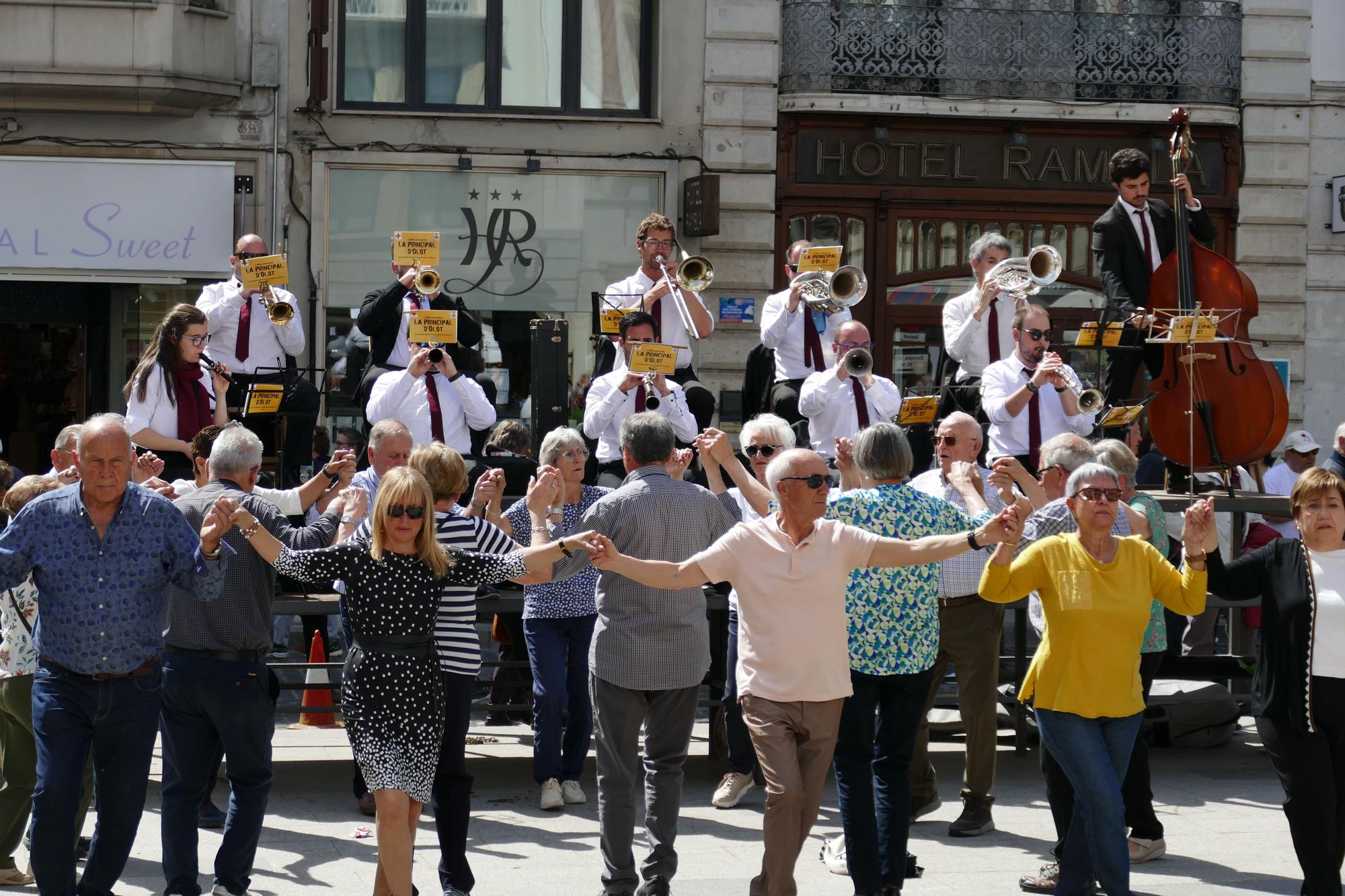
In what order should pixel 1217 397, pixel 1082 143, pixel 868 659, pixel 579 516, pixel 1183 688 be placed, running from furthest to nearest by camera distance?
pixel 1082 143
pixel 1183 688
pixel 1217 397
pixel 579 516
pixel 868 659

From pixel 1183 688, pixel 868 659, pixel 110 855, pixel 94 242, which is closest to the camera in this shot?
pixel 110 855

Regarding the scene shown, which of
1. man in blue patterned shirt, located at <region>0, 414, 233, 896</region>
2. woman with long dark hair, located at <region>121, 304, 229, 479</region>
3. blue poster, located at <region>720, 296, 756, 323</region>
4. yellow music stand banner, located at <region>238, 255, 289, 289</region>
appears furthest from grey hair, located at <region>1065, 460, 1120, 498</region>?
blue poster, located at <region>720, 296, 756, 323</region>

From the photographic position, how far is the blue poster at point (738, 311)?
58.2ft

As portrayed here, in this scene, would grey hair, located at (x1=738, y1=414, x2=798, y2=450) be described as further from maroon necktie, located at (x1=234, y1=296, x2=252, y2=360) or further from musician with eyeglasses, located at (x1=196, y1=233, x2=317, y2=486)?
maroon necktie, located at (x1=234, y1=296, x2=252, y2=360)

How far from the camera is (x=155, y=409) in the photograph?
10.2 meters

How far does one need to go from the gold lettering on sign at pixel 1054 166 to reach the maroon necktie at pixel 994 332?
7.46 metres

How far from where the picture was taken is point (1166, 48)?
18.5 metres

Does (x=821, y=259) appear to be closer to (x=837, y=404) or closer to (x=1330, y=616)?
(x=837, y=404)

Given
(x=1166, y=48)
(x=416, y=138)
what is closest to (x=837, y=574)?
(x=416, y=138)

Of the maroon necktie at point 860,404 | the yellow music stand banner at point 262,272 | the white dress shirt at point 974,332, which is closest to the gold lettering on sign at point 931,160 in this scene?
the white dress shirt at point 974,332

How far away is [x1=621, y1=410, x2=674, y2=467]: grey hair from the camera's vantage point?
24.2 ft

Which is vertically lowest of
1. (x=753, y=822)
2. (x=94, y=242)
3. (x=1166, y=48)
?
(x=753, y=822)

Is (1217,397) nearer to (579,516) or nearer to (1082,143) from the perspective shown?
(579,516)

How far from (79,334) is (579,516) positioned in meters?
10.3
